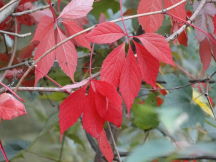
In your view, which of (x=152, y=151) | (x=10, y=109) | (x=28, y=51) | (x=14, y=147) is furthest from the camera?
(x=14, y=147)

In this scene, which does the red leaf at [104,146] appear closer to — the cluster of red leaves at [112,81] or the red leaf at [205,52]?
the cluster of red leaves at [112,81]

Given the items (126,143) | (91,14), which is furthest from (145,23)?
(126,143)

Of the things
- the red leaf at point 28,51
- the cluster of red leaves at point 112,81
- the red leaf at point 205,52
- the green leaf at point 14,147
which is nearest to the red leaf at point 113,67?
the cluster of red leaves at point 112,81

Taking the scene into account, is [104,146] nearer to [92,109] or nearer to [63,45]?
[92,109]

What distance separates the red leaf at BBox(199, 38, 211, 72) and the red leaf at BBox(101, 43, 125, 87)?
218 millimetres

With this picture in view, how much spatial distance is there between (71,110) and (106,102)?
0.06m

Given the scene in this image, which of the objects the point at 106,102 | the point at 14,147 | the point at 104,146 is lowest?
the point at 14,147

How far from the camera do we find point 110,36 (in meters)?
0.59

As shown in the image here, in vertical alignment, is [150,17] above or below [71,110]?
above

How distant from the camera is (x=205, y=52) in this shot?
740 mm

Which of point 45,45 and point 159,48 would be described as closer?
point 159,48

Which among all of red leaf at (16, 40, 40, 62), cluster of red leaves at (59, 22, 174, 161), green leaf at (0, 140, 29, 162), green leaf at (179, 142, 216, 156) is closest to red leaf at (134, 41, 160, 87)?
cluster of red leaves at (59, 22, 174, 161)

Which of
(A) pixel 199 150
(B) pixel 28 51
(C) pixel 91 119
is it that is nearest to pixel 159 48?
(C) pixel 91 119

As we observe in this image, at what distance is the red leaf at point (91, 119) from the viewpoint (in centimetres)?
58
